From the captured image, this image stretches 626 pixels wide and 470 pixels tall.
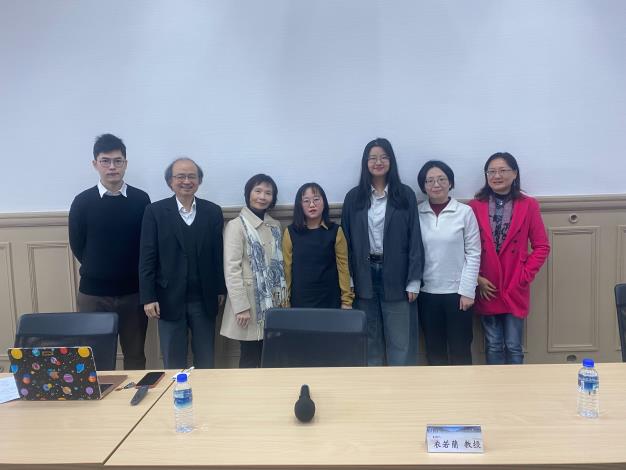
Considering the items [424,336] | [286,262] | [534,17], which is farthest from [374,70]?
[424,336]

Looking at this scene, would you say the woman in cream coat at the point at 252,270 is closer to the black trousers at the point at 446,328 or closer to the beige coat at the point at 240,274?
the beige coat at the point at 240,274

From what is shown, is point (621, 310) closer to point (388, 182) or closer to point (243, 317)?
point (388, 182)

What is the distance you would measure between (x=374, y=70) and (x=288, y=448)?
2541 millimetres

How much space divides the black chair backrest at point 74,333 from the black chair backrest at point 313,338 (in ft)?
2.19

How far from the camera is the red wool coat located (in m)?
2.77

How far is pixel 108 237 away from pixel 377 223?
1.59 meters

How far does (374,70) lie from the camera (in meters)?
3.05

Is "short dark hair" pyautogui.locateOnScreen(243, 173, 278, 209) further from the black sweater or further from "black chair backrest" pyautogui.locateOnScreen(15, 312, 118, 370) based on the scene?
"black chair backrest" pyautogui.locateOnScreen(15, 312, 118, 370)

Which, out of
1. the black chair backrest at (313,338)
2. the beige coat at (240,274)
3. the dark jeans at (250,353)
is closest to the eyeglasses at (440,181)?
the beige coat at (240,274)

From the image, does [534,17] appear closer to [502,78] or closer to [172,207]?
[502,78]

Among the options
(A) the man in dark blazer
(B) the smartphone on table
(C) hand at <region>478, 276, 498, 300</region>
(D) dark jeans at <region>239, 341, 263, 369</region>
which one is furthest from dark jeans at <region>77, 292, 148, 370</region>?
(C) hand at <region>478, 276, 498, 300</region>

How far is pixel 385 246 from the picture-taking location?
2.73 metres

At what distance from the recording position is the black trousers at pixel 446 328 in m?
2.78

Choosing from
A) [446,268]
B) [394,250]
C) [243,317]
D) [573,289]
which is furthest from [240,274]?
[573,289]
